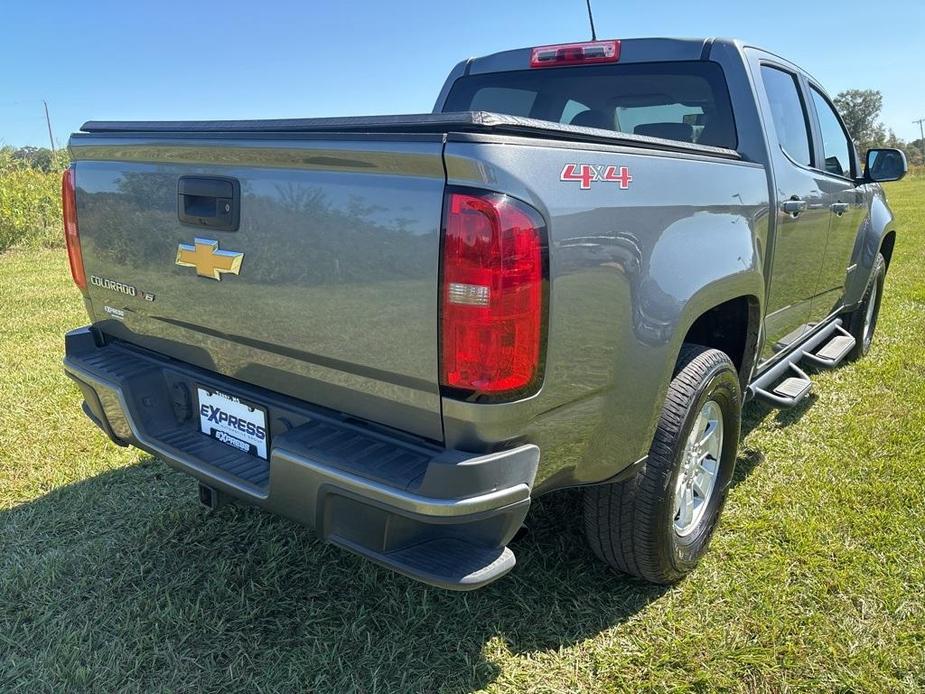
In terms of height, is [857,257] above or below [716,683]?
above

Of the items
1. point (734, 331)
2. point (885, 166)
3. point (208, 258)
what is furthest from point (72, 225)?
point (885, 166)

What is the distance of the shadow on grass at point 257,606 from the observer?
224 cm

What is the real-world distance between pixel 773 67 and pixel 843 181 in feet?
3.41

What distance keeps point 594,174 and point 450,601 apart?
1.56 metres

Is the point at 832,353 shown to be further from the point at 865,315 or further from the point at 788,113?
the point at 788,113

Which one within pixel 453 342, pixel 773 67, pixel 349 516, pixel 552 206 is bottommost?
pixel 349 516

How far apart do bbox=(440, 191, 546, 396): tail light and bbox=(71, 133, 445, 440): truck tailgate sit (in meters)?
0.05

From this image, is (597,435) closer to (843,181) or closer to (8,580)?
(8,580)

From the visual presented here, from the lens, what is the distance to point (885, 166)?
14.3 feet

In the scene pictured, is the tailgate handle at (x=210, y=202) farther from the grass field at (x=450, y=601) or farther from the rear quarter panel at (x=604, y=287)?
the grass field at (x=450, y=601)

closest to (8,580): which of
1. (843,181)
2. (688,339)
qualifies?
(688,339)

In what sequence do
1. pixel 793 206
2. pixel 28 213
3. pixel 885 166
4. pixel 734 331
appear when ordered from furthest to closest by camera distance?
pixel 28 213
pixel 885 166
pixel 793 206
pixel 734 331

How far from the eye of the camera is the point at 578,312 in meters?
1.82

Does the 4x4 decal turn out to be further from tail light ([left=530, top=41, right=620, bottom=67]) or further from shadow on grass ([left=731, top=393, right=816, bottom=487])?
shadow on grass ([left=731, top=393, right=816, bottom=487])
